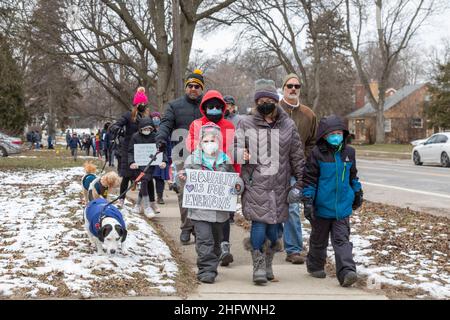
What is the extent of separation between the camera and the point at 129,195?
13938 millimetres

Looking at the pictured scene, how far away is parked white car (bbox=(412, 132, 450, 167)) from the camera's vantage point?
26125 millimetres

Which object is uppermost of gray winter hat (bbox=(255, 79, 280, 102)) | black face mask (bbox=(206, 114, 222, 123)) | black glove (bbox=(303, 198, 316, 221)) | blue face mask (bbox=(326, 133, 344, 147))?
gray winter hat (bbox=(255, 79, 280, 102))

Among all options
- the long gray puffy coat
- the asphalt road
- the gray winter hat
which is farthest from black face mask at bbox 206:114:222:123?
the asphalt road

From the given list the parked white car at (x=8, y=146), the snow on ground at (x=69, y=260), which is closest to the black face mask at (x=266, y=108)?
Result: the snow on ground at (x=69, y=260)

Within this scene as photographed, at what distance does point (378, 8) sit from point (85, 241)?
44.5m

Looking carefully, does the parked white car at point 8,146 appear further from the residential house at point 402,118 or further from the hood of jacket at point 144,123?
the residential house at point 402,118

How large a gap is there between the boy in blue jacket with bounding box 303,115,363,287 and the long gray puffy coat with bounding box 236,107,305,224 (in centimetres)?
16

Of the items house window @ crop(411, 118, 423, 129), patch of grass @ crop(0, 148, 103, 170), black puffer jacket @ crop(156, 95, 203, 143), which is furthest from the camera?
house window @ crop(411, 118, 423, 129)

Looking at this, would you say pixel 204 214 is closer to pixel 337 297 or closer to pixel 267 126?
pixel 267 126

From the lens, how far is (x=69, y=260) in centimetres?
619

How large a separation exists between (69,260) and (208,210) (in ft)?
5.04

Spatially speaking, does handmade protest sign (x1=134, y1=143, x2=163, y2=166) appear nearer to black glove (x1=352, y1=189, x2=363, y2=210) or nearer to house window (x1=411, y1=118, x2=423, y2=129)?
black glove (x1=352, y1=189, x2=363, y2=210)
